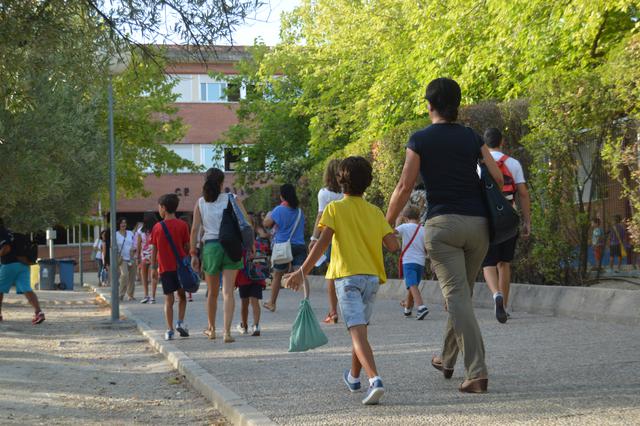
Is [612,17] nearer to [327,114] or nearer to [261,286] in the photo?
[261,286]

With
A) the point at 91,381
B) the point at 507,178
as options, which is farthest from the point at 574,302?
the point at 91,381

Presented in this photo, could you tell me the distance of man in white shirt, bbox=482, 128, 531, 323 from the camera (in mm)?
10766

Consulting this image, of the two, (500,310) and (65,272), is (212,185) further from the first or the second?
(65,272)

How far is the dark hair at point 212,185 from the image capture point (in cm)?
1152

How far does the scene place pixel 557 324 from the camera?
11.2 meters

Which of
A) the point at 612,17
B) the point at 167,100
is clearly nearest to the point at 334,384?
the point at 612,17

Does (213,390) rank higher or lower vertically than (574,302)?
lower

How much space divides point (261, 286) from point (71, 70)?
3.49 metres

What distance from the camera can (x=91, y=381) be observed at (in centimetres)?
988

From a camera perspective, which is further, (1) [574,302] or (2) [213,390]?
(1) [574,302]

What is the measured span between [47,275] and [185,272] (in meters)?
24.2

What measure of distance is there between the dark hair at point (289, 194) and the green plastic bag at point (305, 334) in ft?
23.0

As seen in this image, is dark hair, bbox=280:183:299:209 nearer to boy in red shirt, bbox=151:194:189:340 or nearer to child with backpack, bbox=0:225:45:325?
boy in red shirt, bbox=151:194:189:340

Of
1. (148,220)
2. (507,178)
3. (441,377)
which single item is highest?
(507,178)
